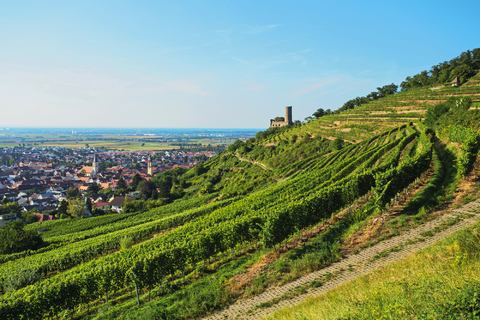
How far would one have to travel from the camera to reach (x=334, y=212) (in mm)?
22047

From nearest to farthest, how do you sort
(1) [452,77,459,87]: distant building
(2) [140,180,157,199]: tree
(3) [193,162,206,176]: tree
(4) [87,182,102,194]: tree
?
(1) [452,77,459,87]: distant building, (2) [140,180,157,199]: tree, (3) [193,162,206,176]: tree, (4) [87,182,102,194]: tree

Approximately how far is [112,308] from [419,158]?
27.2 m

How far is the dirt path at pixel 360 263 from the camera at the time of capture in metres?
12.1

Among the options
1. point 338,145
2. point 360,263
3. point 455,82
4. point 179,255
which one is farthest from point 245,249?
point 455,82

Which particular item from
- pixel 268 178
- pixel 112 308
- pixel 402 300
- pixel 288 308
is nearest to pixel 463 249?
pixel 402 300

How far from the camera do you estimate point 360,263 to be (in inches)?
543

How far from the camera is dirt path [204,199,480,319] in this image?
12068mm

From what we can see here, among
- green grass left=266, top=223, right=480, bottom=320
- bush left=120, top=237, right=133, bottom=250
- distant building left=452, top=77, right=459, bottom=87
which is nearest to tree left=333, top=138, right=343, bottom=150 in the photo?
distant building left=452, top=77, right=459, bottom=87

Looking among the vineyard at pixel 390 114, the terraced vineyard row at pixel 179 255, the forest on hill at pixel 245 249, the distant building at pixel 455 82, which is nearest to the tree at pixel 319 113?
the vineyard at pixel 390 114

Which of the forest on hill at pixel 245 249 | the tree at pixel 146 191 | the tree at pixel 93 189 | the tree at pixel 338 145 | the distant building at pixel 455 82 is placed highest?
the distant building at pixel 455 82

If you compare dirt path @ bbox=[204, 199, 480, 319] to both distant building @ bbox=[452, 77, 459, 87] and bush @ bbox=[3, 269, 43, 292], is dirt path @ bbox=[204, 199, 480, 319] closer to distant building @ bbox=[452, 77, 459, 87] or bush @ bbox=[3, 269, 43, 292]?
bush @ bbox=[3, 269, 43, 292]

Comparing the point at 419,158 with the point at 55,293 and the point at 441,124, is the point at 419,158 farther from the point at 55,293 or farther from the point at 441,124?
the point at 55,293

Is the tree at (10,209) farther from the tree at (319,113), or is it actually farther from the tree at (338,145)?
the tree at (319,113)

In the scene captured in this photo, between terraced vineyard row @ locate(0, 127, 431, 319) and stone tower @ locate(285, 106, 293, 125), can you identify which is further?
stone tower @ locate(285, 106, 293, 125)
